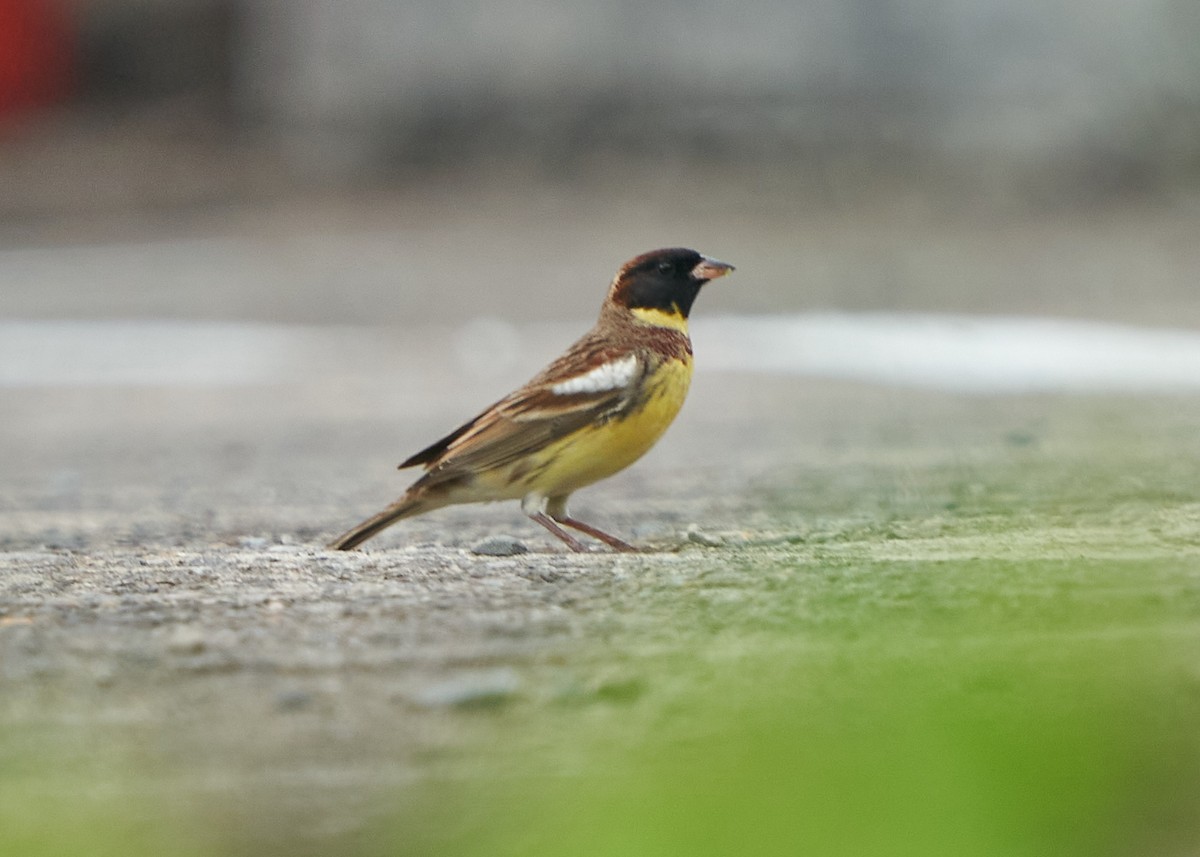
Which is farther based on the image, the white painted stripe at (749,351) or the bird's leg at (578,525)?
the white painted stripe at (749,351)

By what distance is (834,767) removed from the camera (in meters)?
2.12

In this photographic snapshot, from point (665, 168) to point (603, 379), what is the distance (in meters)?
14.1

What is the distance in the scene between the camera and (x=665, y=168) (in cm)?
1873

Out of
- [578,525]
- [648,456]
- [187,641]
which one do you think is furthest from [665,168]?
[187,641]

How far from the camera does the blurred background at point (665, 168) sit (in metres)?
14.8

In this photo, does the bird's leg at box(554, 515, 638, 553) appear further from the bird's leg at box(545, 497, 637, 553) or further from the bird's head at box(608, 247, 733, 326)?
the bird's head at box(608, 247, 733, 326)

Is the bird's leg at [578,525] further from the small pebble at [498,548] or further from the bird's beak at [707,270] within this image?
the bird's beak at [707,270]

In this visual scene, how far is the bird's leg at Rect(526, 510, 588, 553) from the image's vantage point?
494cm

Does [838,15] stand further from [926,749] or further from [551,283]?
[926,749]

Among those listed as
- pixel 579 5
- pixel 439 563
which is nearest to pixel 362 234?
pixel 579 5

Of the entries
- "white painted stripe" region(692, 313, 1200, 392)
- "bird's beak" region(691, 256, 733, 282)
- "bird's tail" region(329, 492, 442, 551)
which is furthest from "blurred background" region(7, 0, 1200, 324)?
"bird's tail" region(329, 492, 442, 551)

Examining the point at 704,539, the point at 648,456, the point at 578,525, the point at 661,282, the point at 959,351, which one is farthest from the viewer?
the point at 959,351

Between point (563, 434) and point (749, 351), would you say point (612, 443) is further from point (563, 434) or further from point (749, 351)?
point (749, 351)

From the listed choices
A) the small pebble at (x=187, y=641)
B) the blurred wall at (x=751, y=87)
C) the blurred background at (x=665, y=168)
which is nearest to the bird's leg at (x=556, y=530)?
the small pebble at (x=187, y=641)
